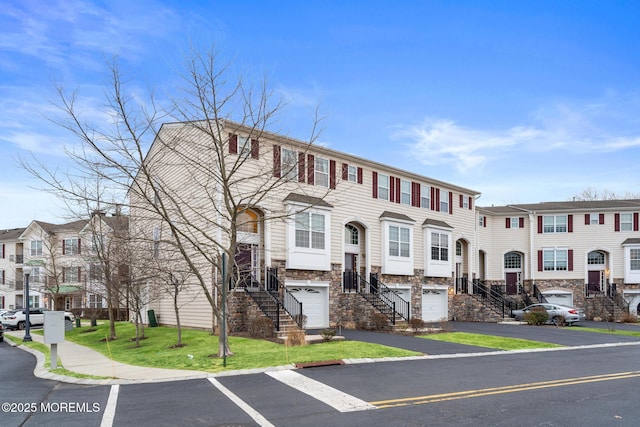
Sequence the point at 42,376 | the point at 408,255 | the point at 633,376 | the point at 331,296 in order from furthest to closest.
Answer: the point at 408,255
the point at 331,296
the point at 42,376
the point at 633,376

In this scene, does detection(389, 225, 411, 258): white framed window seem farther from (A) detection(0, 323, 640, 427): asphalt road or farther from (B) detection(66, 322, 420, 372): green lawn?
(A) detection(0, 323, 640, 427): asphalt road

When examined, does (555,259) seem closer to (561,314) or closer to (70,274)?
(561,314)

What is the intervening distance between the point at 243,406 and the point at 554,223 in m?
40.5

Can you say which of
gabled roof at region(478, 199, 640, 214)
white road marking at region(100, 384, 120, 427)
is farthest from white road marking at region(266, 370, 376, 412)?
gabled roof at region(478, 199, 640, 214)

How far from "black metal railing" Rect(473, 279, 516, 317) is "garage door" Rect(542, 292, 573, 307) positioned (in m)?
7.36

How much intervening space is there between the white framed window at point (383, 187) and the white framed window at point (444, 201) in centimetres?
572

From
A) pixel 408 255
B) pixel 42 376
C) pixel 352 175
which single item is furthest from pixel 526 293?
pixel 42 376

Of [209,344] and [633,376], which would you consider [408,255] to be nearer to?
[209,344]

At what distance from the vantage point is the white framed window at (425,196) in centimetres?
3381

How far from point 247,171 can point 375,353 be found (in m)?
11.1

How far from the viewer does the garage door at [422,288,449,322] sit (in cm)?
3341

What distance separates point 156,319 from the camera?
28031mm

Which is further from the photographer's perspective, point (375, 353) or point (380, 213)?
point (380, 213)

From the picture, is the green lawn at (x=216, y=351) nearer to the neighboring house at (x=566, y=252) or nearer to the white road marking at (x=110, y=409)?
the white road marking at (x=110, y=409)
